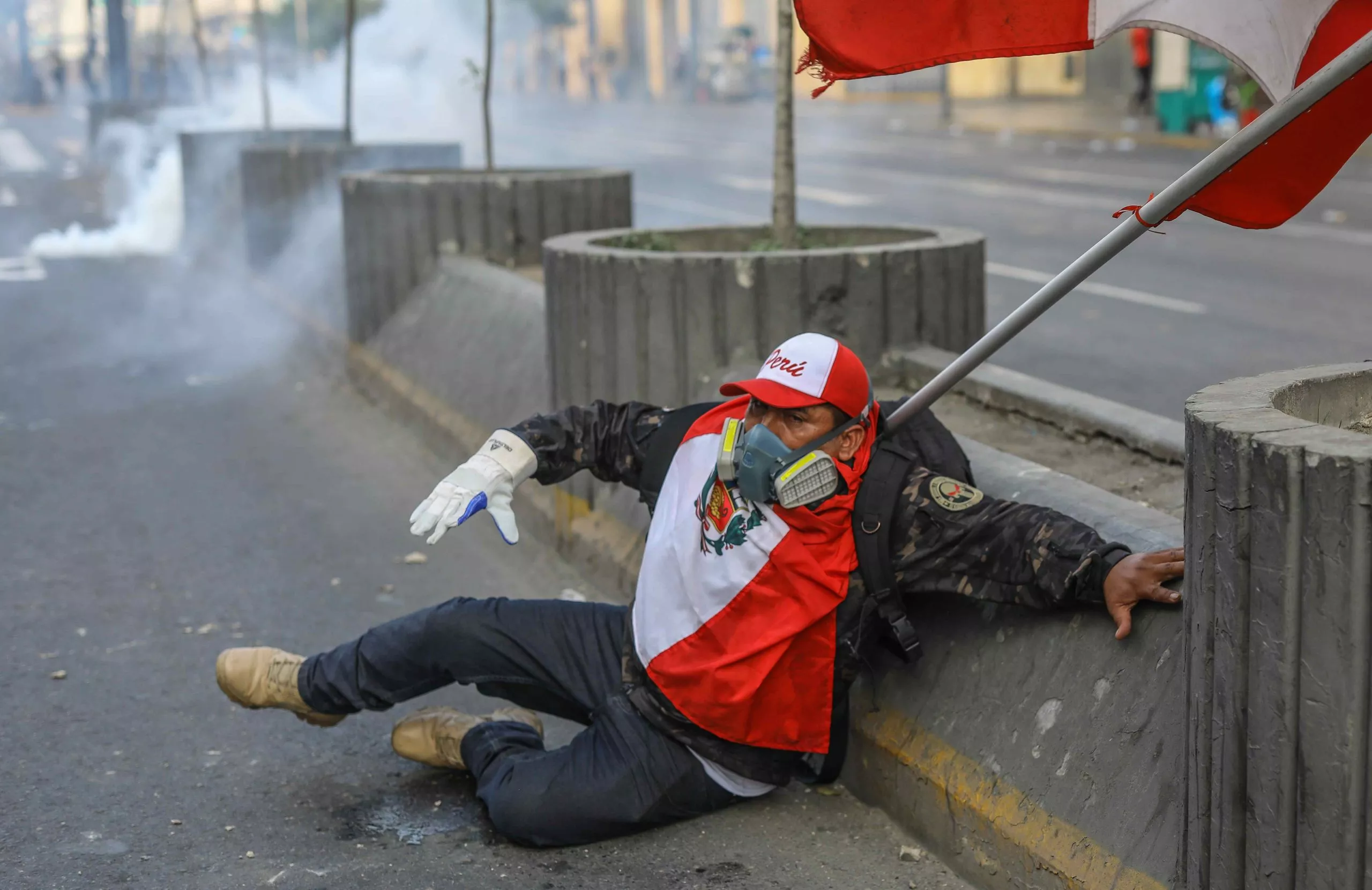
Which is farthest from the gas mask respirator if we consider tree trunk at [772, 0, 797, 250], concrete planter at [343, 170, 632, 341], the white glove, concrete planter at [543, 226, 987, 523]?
concrete planter at [343, 170, 632, 341]

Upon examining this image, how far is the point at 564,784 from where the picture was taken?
3346 mm

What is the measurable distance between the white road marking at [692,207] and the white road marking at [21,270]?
577 cm

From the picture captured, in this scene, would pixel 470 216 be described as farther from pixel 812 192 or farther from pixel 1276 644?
pixel 812 192

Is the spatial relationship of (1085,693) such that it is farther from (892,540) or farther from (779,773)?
(779,773)

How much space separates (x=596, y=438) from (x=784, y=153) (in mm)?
2179

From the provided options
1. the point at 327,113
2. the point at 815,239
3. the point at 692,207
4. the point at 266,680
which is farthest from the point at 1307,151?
the point at 327,113

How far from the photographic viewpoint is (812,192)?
60.3 feet

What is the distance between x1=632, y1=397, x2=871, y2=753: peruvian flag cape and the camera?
3195 millimetres

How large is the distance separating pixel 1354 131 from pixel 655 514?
152 centimetres

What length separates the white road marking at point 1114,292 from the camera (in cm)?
970

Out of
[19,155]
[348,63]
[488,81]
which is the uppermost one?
[348,63]

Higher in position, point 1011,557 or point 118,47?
point 118,47

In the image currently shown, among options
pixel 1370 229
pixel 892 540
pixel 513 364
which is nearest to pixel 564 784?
pixel 892 540

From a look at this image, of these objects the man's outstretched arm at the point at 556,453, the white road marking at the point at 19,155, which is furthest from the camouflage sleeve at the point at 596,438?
the white road marking at the point at 19,155
